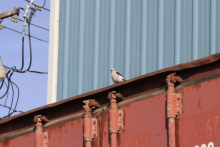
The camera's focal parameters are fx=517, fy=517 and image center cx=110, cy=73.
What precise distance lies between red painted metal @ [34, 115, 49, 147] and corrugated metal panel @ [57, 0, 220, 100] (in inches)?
140

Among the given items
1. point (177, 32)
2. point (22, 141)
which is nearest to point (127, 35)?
point (177, 32)

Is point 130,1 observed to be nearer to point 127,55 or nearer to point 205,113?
point 127,55

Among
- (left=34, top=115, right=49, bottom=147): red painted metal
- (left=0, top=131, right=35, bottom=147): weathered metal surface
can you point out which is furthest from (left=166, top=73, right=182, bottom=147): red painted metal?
(left=0, top=131, right=35, bottom=147): weathered metal surface

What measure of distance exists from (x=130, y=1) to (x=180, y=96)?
5.65 m

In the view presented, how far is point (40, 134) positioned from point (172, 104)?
2.50 meters

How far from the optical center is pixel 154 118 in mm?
6391

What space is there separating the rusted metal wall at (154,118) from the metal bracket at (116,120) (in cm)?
6

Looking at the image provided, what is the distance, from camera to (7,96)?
1816cm

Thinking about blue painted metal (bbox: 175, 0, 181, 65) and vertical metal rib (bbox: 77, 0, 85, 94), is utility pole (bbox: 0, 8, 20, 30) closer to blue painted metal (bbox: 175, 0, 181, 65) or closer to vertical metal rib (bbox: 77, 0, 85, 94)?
vertical metal rib (bbox: 77, 0, 85, 94)

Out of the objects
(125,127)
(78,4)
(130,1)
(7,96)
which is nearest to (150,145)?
(125,127)

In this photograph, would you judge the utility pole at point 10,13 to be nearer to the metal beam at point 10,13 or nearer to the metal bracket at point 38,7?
the metal beam at point 10,13

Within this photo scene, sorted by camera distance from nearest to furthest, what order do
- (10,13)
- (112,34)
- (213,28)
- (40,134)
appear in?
(40,134) < (213,28) < (112,34) < (10,13)

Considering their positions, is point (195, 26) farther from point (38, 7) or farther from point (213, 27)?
point (38, 7)

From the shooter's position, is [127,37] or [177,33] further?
[127,37]
